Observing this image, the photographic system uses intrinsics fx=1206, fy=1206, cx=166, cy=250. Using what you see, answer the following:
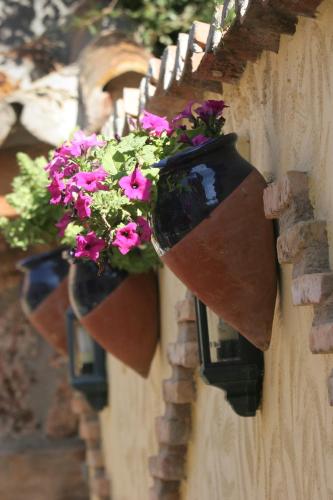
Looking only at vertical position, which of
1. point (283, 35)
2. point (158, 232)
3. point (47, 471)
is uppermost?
point (283, 35)

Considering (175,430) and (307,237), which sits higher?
(307,237)

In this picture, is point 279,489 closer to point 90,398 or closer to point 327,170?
point 327,170

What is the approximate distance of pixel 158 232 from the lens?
271 centimetres

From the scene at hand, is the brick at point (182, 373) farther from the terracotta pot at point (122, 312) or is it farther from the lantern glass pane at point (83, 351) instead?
the lantern glass pane at point (83, 351)

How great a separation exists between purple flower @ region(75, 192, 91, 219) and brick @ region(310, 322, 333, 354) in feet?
2.41

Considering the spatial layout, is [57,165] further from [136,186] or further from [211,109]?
[211,109]

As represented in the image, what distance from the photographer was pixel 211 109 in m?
2.80

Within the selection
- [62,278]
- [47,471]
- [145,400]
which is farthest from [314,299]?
[47,471]

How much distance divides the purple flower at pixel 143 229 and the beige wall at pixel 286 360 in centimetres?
31

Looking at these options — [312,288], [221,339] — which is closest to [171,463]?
[221,339]

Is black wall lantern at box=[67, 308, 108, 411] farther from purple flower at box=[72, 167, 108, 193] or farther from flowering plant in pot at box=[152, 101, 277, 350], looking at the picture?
flowering plant in pot at box=[152, 101, 277, 350]

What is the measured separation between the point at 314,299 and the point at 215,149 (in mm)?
554

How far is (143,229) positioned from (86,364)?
3.04 metres

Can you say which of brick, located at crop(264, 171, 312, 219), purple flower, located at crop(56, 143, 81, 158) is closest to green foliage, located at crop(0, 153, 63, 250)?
purple flower, located at crop(56, 143, 81, 158)
